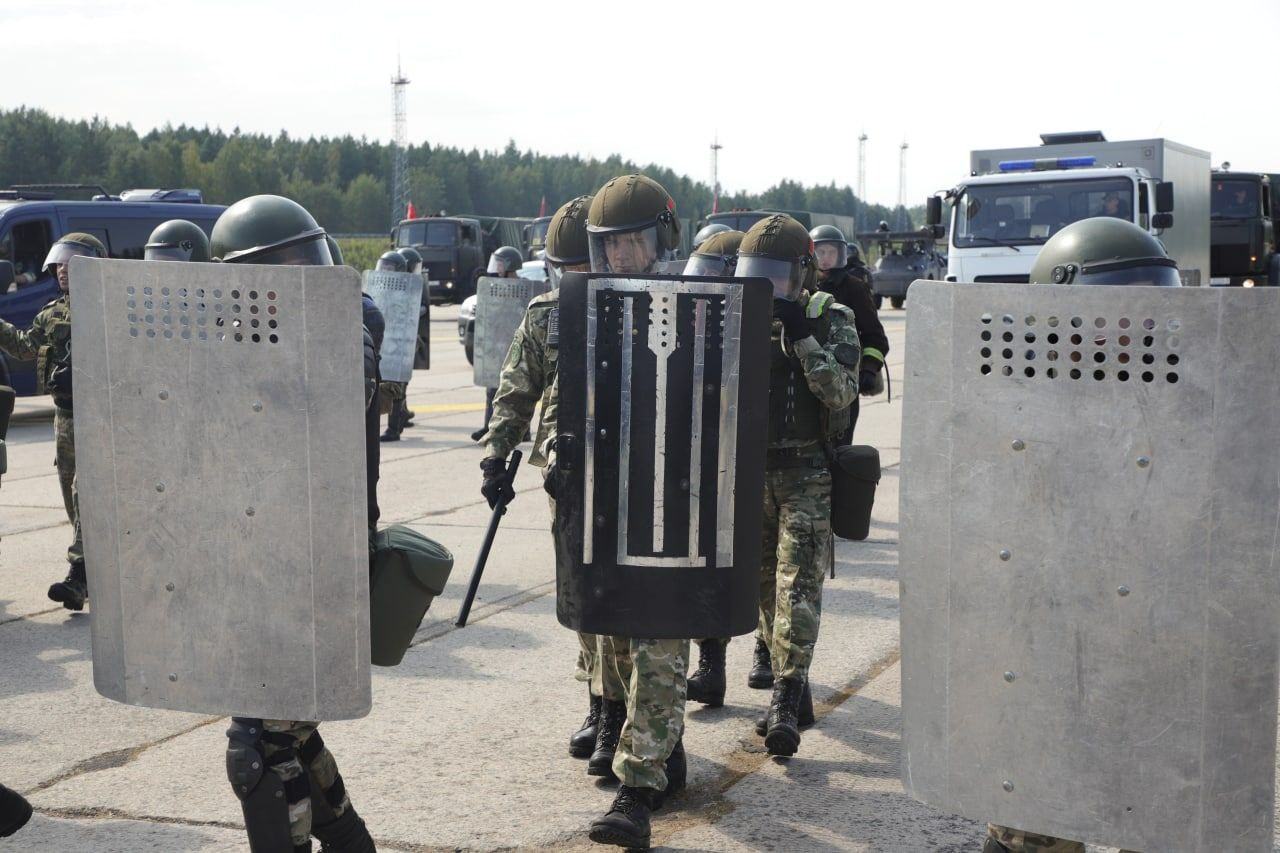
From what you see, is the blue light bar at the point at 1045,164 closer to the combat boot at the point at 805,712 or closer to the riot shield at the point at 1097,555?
the combat boot at the point at 805,712

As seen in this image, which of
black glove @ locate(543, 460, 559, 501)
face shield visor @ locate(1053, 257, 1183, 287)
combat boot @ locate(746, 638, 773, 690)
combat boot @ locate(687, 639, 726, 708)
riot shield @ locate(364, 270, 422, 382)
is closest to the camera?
face shield visor @ locate(1053, 257, 1183, 287)

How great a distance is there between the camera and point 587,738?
4633mm

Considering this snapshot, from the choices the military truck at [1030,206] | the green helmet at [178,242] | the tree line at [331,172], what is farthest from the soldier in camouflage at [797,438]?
the tree line at [331,172]

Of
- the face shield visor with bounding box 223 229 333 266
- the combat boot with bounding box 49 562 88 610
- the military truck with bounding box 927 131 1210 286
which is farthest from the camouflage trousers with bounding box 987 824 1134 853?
the military truck with bounding box 927 131 1210 286

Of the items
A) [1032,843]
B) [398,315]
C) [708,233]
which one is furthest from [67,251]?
[1032,843]

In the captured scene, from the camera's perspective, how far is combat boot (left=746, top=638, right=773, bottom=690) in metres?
5.40

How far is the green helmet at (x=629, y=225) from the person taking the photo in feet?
13.8

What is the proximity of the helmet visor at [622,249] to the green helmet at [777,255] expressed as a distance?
0.47 m

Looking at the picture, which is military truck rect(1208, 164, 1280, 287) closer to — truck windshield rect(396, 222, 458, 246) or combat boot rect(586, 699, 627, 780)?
truck windshield rect(396, 222, 458, 246)

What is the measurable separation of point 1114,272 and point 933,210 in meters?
12.7

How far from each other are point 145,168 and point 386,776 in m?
102

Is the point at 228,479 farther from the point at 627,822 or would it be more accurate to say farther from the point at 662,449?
the point at 627,822

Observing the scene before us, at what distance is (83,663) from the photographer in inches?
228

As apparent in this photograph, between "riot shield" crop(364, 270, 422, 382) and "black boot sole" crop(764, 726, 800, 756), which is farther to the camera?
"riot shield" crop(364, 270, 422, 382)
